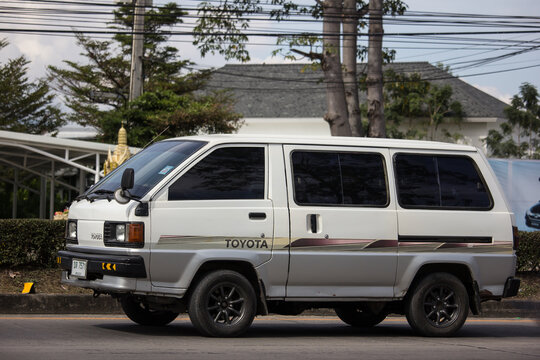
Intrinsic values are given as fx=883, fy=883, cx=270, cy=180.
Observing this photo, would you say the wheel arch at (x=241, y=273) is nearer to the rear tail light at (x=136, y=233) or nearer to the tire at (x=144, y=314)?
the rear tail light at (x=136, y=233)

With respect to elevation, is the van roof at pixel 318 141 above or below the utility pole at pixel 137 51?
below

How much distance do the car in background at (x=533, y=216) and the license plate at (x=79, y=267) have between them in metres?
13.0

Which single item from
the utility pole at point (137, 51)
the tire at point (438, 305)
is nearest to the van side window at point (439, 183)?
the tire at point (438, 305)

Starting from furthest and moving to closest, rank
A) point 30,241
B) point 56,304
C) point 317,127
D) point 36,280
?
point 317,127, point 30,241, point 36,280, point 56,304

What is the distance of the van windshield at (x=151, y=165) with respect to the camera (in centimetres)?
863

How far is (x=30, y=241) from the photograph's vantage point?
43.5ft

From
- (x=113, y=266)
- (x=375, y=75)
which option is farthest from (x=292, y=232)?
(x=375, y=75)

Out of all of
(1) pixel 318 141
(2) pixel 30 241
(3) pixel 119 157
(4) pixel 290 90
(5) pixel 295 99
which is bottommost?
(2) pixel 30 241

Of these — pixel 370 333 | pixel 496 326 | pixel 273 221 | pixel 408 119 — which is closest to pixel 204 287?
pixel 273 221

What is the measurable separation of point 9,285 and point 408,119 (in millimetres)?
35713

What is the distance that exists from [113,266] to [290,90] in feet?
140

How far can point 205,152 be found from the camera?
8797 mm

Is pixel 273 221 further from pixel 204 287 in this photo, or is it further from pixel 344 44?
pixel 344 44

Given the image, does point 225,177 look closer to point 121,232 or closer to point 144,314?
point 121,232
